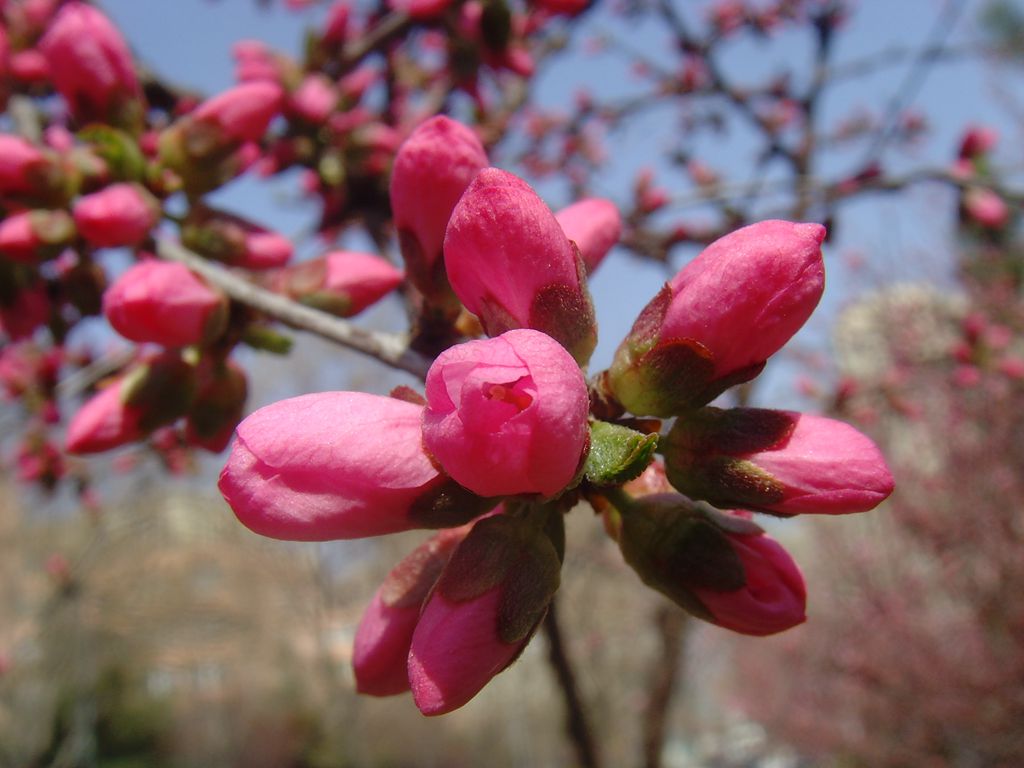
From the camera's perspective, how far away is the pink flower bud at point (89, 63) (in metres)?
0.94

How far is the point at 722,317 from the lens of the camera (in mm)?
497

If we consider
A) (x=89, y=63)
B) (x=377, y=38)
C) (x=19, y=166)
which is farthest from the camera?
(x=377, y=38)

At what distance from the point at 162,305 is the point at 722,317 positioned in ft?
1.64

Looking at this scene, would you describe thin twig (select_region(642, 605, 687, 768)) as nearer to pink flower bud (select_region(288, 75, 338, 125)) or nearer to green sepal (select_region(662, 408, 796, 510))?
pink flower bud (select_region(288, 75, 338, 125))

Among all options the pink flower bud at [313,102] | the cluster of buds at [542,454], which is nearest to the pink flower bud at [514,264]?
the cluster of buds at [542,454]

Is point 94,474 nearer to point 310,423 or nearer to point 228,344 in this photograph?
point 228,344

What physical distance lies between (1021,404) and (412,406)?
5.41 m

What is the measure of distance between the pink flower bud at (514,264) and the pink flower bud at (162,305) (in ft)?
1.08

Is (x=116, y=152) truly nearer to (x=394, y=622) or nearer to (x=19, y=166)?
(x=19, y=166)

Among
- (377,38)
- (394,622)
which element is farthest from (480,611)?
(377,38)

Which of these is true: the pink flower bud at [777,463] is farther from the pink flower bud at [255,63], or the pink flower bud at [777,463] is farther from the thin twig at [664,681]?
the thin twig at [664,681]

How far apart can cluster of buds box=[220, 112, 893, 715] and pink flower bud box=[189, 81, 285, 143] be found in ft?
1.80

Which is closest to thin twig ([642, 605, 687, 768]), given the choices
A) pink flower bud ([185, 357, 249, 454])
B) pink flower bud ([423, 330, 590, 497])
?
pink flower bud ([185, 357, 249, 454])

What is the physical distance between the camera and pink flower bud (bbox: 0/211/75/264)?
→ 32.8 inches
